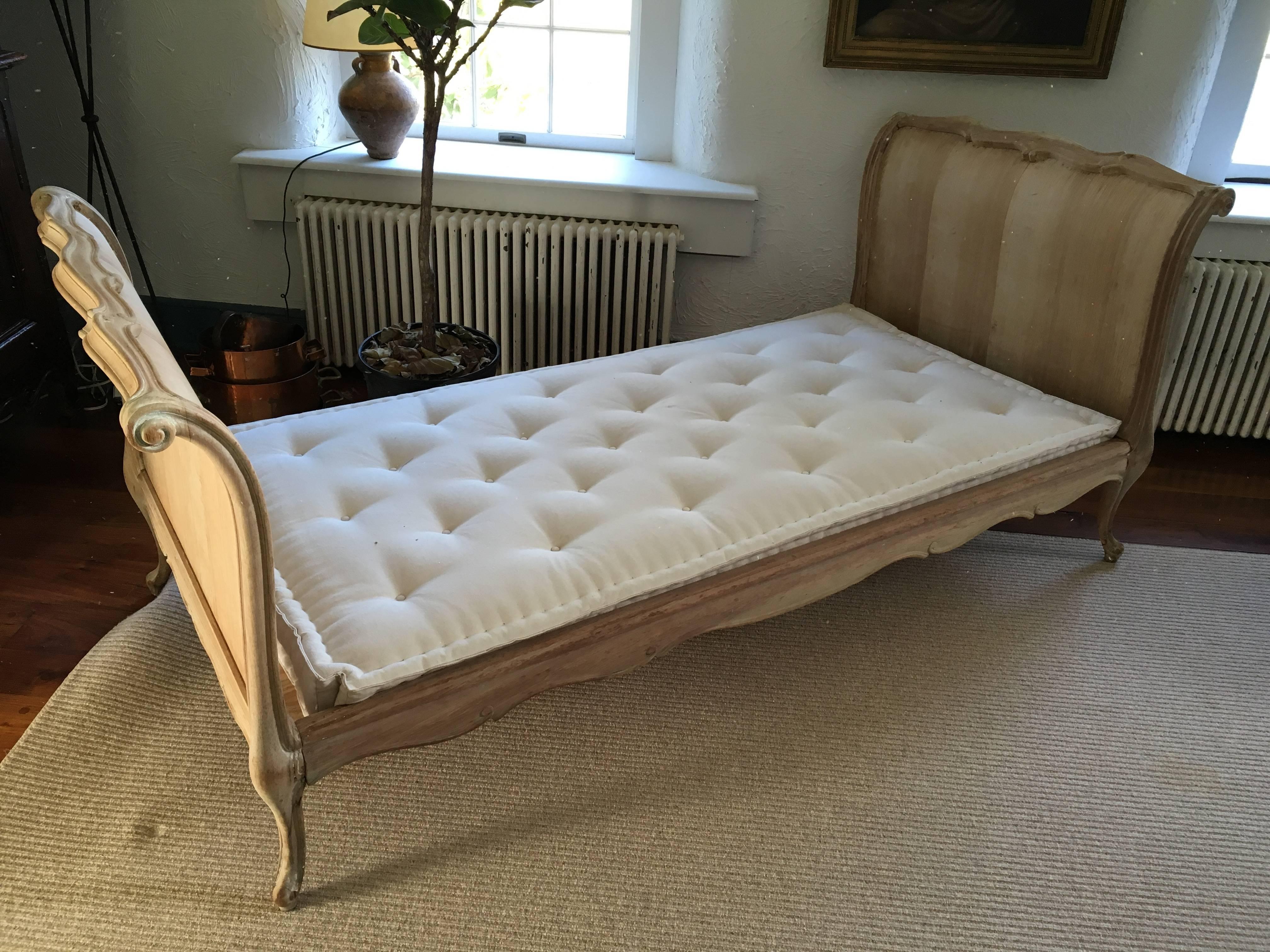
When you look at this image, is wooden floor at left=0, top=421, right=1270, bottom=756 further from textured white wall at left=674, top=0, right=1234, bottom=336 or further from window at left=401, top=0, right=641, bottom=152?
window at left=401, top=0, right=641, bottom=152

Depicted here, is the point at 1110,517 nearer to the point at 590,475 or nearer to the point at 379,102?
the point at 590,475

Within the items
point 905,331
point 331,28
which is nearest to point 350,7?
point 331,28

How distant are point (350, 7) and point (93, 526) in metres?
1.21

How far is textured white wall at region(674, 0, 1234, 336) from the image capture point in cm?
226

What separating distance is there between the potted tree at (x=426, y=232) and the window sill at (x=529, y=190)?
0.10m

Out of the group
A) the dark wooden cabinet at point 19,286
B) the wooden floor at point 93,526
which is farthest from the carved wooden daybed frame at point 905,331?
the dark wooden cabinet at point 19,286

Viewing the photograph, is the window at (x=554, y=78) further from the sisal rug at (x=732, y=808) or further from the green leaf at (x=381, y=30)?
the sisal rug at (x=732, y=808)

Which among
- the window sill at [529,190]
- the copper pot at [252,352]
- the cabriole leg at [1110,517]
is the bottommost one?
the cabriole leg at [1110,517]

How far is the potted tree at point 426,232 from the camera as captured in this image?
6.10 ft

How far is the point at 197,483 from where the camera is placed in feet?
3.66

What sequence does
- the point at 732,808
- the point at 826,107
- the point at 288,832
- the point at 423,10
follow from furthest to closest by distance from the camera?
Answer: 1. the point at 826,107
2. the point at 423,10
3. the point at 732,808
4. the point at 288,832

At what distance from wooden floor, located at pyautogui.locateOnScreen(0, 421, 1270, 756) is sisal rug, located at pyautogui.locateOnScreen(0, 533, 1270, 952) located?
9cm

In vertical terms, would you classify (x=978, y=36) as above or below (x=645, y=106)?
above

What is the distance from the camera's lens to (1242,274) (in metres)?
2.37
